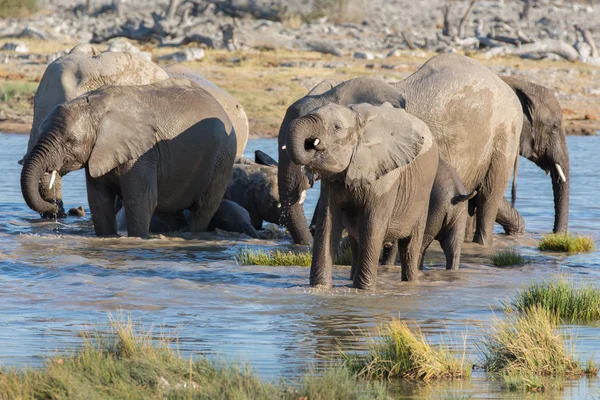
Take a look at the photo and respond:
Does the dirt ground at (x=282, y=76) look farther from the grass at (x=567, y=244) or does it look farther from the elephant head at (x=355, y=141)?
the elephant head at (x=355, y=141)

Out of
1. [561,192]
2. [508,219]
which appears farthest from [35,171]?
[561,192]

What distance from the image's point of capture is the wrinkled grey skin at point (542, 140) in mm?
13016

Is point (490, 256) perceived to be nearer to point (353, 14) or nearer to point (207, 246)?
point (207, 246)

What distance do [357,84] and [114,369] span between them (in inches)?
205

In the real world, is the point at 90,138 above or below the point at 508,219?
above

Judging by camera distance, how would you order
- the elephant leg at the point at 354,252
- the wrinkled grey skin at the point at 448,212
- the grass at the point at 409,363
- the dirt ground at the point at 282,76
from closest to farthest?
the grass at the point at 409,363 → the elephant leg at the point at 354,252 → the wrinkled grey skin at the point at 448,212 → the dirt ground at the point at 282,76

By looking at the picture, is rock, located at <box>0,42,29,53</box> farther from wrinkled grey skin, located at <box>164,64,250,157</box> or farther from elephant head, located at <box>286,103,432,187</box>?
elephant head, located at <box>286,103,432,187</box>

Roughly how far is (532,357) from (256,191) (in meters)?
7.37

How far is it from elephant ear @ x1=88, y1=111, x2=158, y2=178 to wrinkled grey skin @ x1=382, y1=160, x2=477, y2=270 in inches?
114

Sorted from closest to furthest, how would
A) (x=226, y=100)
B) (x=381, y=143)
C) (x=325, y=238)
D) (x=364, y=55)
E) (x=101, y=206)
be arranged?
(x=381, y=143)
(x=325, y=238)
(x=101, y=206)
(x=226, y=100)
(x=364, y=55)

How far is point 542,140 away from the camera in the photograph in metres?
13.3

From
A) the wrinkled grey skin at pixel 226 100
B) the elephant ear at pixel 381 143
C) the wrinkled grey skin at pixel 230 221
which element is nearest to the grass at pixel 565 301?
the elephant ear at pixel 381 143

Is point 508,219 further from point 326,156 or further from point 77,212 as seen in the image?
point 326,156

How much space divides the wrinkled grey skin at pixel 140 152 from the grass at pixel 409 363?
5058 mm
